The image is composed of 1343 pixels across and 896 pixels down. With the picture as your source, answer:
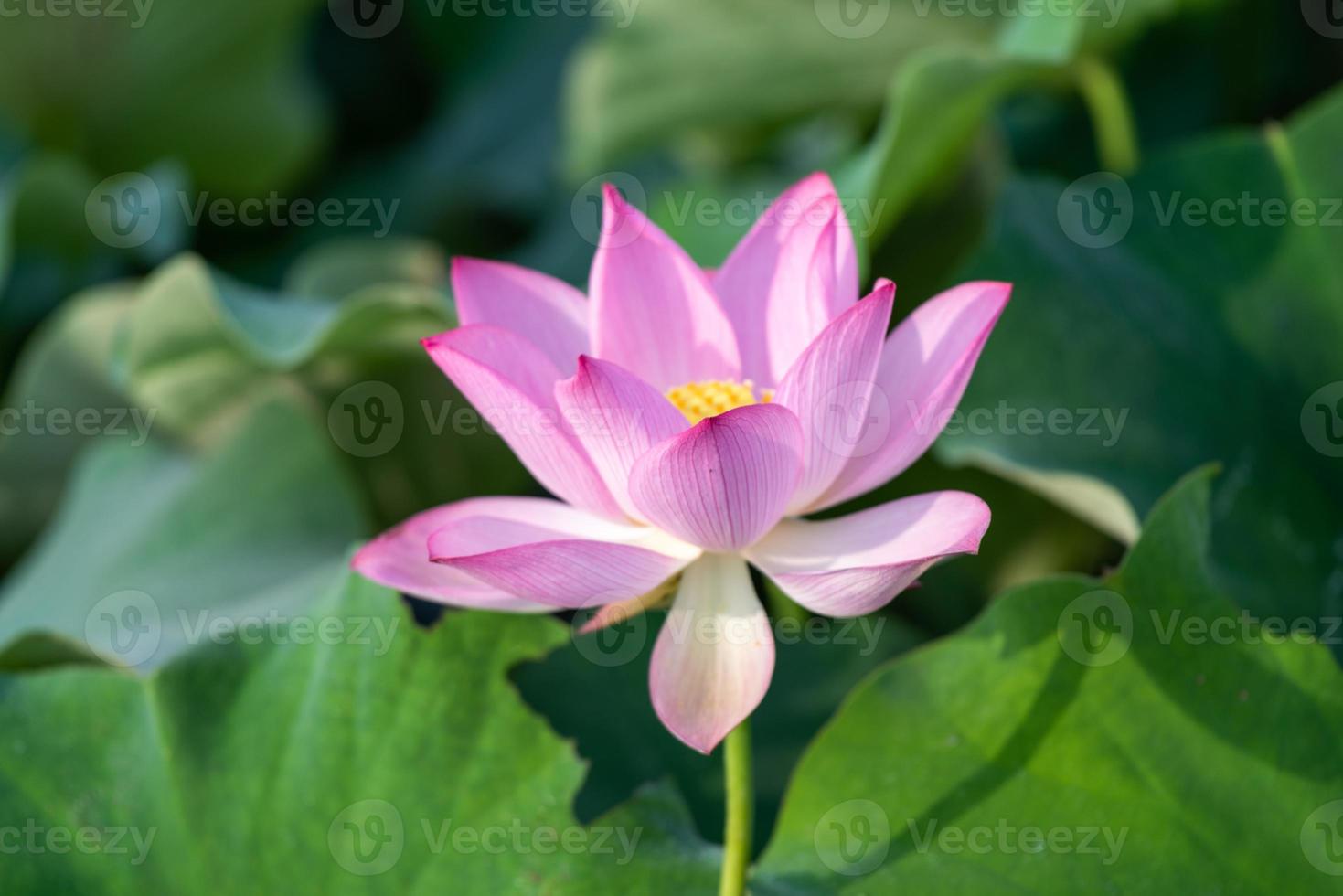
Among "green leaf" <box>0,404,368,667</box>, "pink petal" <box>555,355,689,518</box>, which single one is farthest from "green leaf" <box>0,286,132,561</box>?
"pink petal" <box>555,355,689,518</box>

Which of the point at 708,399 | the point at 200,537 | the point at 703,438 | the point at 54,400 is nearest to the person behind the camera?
the point at 703,438

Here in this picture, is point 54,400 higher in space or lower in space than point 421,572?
lower

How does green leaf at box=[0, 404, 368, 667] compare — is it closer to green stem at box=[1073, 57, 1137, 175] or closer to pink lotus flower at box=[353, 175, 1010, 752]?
pink lotus flower at box=[353, 175, 1010, 752]

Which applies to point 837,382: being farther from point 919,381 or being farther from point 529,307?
point 529,307

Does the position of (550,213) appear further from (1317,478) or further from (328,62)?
(1317,478)

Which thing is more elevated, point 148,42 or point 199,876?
point 148,42

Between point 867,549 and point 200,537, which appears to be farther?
point 200,537

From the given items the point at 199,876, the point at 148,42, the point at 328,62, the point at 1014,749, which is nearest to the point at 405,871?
the point at 199,876

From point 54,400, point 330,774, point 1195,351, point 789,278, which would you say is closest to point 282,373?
point 54,400
